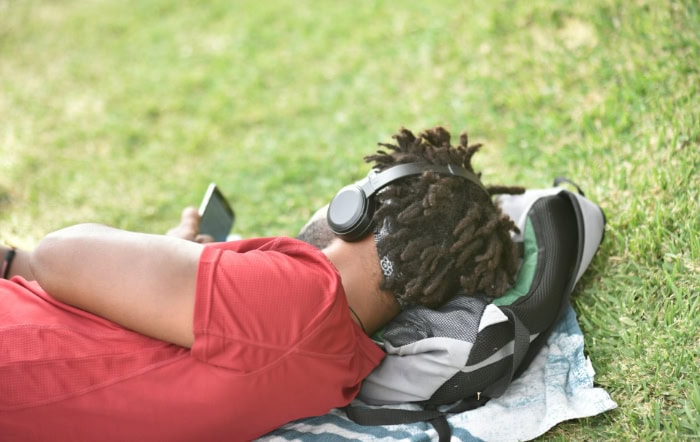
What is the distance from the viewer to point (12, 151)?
15.0 feet

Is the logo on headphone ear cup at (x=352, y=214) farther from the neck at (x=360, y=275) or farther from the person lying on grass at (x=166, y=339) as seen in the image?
the person lying on grass at (x=166, y=339)

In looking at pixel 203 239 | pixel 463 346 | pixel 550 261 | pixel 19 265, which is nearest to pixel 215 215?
pixel 203 239

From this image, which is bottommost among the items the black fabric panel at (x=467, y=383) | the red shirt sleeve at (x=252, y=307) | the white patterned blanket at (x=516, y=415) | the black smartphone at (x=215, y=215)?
the white patterned blanket at (x=516, y=415)

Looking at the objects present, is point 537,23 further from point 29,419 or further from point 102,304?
point 29,419

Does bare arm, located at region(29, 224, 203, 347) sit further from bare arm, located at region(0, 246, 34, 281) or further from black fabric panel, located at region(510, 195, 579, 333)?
black fabric panel, located at region(510, 195, 579, 333)

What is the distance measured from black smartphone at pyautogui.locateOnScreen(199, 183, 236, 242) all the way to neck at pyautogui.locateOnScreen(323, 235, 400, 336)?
84 centimetres

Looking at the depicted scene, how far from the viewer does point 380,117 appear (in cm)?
420

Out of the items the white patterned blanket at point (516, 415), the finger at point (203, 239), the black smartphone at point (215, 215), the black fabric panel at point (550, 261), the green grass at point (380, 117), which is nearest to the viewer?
the white patterned blanket at point (516, 415)

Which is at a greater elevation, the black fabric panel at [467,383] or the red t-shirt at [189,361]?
the red t-shirt at [189,361]

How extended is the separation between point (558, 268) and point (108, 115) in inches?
140

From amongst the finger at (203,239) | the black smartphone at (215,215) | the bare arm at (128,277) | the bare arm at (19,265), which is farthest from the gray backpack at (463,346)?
the bare arm at (19,265)

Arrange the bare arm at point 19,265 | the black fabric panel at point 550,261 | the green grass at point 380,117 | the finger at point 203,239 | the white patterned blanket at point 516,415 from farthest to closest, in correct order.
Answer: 1. the finger at point 203,239
2. the bare arm at point 19,265
3. the green grass at point 380,117
4. the black fabric panel at point 550,261
5. the white patterned blanket at point 516,415

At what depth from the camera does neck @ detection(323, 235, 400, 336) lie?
219cm

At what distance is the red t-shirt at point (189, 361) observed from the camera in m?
1.87
